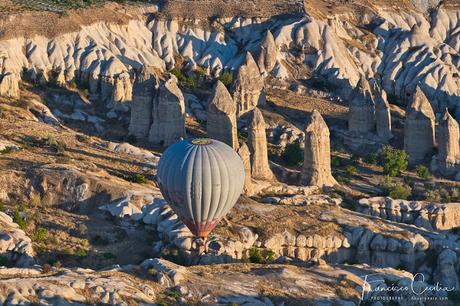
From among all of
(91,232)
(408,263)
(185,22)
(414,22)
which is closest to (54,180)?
(91,232)

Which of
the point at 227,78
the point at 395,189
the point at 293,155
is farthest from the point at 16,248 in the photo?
the point at 227,78

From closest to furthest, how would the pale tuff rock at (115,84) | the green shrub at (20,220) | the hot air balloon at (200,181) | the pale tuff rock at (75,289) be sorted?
1. the pale tuff rock at (75,289)
2. the hot air balloon at (200,181)
3. the green shrub at (20,220)
4. the pale tuff rock at (115,84)

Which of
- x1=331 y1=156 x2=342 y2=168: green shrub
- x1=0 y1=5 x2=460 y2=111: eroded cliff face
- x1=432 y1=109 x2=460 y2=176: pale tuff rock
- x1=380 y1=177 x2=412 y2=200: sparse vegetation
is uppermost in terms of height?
x1=0 y1=5 x2=460 y2=111: eroded cliff face

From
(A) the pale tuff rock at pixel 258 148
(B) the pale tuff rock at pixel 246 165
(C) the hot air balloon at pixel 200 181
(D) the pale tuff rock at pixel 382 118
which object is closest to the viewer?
(C) the hot air balloon at pixel 200 181

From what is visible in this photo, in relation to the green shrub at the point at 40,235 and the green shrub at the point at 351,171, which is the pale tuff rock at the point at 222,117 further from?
the green shrub at the point at 40,235

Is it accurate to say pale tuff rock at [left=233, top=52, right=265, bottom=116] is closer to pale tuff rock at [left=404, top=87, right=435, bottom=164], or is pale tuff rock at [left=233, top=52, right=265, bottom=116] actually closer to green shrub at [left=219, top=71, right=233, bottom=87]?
green shrub at [left=219, top=71, right=233, bottom=87]

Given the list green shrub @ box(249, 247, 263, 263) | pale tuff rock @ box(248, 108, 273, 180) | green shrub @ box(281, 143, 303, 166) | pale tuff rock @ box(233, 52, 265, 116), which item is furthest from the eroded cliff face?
green shrub @ box(249, 247, 263, 263)

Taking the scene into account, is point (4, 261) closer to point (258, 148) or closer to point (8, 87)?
point (258, 148)

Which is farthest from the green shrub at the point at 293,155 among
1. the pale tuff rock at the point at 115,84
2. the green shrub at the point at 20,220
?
the green shrub at the point at 20,220
